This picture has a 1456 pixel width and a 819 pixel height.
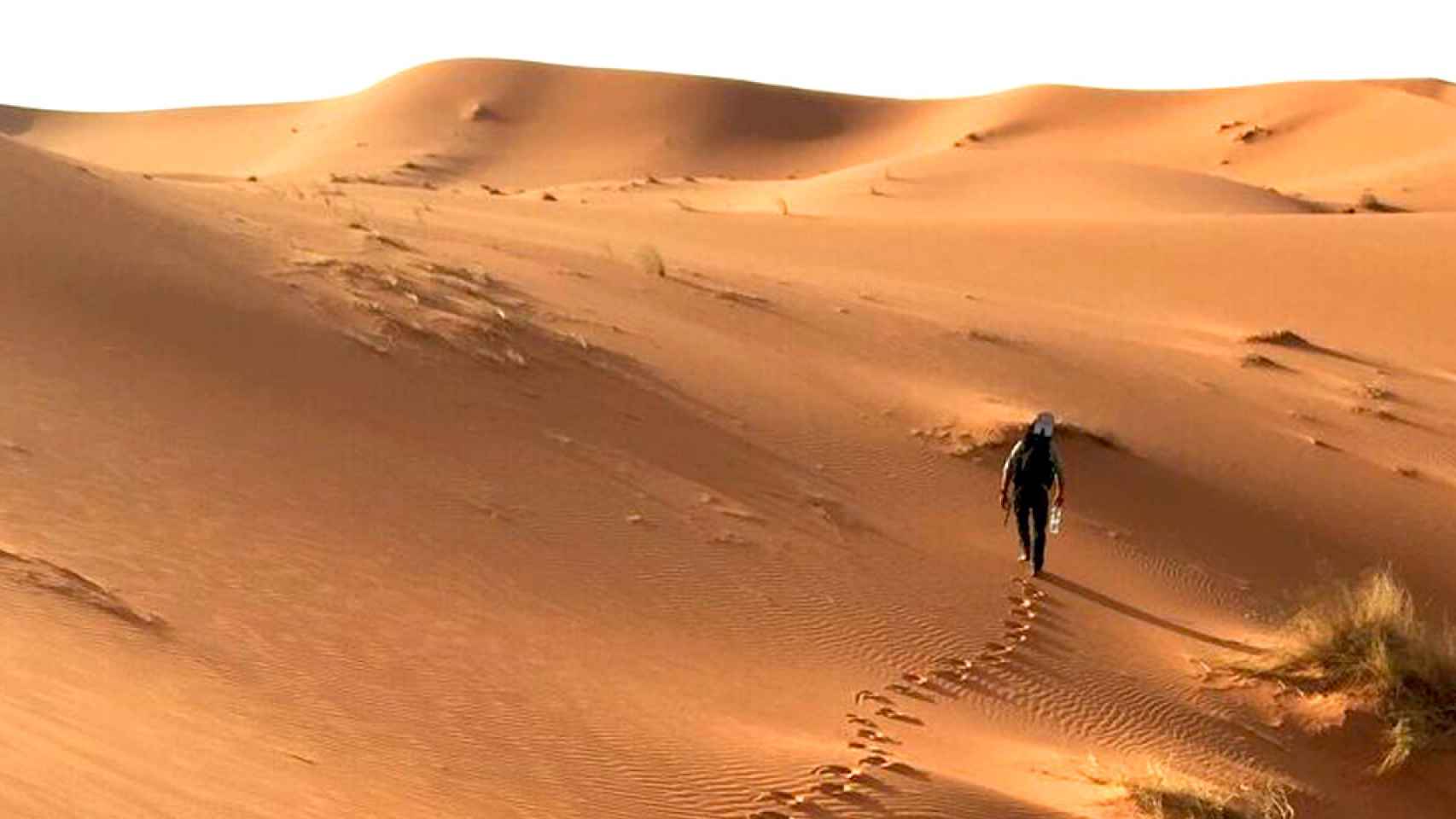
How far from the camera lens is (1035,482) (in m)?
11.1

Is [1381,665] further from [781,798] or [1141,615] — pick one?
[781,798]

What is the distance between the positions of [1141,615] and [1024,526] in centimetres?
92

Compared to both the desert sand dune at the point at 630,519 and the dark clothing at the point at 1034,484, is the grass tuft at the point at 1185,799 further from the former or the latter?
the dark clothing at the point at 1034,484

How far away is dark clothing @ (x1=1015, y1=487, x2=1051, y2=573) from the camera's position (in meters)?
11.1

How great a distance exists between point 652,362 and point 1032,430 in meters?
3.77

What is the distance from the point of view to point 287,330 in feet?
39.8

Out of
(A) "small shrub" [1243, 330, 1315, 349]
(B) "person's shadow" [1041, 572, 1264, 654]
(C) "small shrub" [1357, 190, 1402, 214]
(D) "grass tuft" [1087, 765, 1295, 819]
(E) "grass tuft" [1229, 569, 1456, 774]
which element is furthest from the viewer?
(C) "small shrub" [1357, 190, 1402, 214]

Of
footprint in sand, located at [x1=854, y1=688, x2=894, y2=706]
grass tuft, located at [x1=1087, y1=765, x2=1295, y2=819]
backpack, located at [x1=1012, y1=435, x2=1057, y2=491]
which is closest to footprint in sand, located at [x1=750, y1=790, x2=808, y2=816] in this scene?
grass tuft, located at [x1=1087, y1=765, x2=1295, y2=819]

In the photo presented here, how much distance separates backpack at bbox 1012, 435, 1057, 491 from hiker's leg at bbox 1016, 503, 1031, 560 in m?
0.12

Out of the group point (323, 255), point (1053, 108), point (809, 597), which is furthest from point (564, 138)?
point (809, 597)

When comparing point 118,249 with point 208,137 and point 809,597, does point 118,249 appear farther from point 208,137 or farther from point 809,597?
point 208,137

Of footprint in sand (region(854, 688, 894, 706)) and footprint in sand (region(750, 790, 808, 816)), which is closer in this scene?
footprint in sand (region(750, 790, 808, 816))

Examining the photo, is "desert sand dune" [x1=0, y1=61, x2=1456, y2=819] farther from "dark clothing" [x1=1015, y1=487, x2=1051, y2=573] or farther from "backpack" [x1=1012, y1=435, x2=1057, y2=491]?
"backpack" [x1=1012, y1=435, x2=1057, y2=491]

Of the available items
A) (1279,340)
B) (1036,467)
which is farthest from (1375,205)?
(1036,467)
